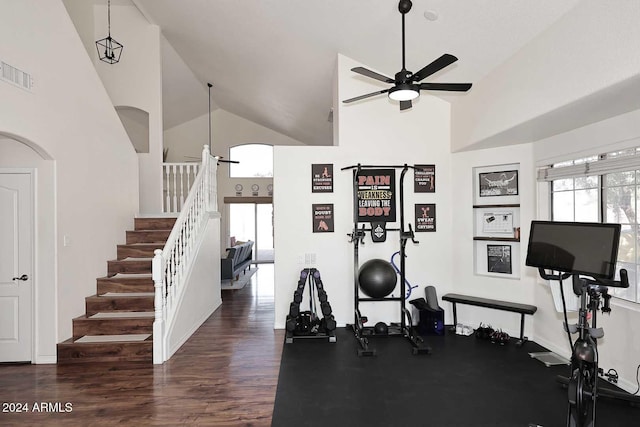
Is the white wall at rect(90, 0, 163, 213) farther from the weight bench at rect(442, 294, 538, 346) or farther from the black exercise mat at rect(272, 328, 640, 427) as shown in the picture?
the weight bench at rect(442, 294, 538, 346)

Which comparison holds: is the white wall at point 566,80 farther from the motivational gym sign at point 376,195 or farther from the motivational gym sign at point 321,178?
the motivational gym sign at point 321,178

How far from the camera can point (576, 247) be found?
9.20 ft

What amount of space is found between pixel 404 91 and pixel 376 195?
200 cm

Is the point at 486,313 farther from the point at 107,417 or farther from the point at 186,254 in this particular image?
the point at 107,417

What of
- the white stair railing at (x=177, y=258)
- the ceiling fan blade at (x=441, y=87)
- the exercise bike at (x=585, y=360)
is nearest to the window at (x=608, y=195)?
the exercise bike at (x=585, y=360)

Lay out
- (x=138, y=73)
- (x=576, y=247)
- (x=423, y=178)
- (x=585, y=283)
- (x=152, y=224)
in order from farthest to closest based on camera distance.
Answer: (x=138, y=73) → (x=152, y=224) → (x=423, y=178) → (x=576, y=247) → (x=585, y=283)

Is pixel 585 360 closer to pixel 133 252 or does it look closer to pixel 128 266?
pixel 128 266

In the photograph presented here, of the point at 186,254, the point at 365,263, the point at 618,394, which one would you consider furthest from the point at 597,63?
the point at 186,254

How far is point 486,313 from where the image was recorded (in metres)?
4.90

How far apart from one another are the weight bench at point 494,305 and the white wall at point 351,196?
31 cm

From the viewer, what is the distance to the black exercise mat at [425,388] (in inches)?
109

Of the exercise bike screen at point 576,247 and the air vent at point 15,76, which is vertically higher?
the air vent at point 15,76

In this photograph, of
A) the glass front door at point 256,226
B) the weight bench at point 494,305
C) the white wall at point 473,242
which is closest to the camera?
the weight bench at point 494,305

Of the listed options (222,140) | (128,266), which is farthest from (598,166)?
(222,140)
